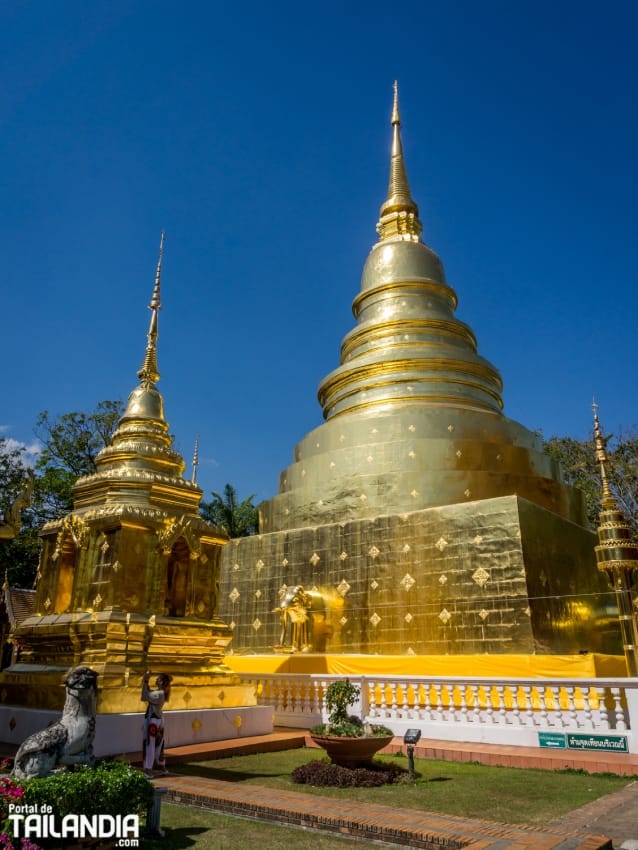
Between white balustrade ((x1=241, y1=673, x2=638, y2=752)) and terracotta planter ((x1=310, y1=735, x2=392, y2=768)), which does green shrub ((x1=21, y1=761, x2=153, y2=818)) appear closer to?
terracotta planter ((x1=310, y1=735, x2=392, y2=768))

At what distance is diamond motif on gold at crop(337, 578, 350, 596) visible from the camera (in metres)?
15.5

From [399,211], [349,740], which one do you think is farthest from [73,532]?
[399,211]

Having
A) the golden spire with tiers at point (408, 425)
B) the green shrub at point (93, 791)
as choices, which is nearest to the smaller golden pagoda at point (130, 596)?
the green shrub at point (93, 791)

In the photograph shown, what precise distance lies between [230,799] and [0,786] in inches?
95.6

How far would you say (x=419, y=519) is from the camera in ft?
49.3

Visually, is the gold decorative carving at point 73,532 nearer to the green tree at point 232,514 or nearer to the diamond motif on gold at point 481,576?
the diamond motif on gold at point 481,576

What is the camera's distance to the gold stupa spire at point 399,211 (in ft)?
80.7

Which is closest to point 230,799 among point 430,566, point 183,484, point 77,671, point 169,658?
point 77,671

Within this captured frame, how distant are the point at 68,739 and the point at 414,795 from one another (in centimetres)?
348

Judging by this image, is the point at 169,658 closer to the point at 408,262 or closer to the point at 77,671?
the point at 77,671

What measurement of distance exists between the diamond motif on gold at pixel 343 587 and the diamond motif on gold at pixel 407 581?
1.46 metres

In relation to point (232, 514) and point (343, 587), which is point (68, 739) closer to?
point (343, 587)

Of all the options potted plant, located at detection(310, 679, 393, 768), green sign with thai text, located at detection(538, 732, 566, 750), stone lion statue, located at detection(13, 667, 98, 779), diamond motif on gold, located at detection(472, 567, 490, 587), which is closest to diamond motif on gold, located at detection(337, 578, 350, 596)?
diamond motif on gold, located at detection(472, 567, 490, 587)

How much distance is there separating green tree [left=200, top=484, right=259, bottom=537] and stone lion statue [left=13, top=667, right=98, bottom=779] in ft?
94.7
